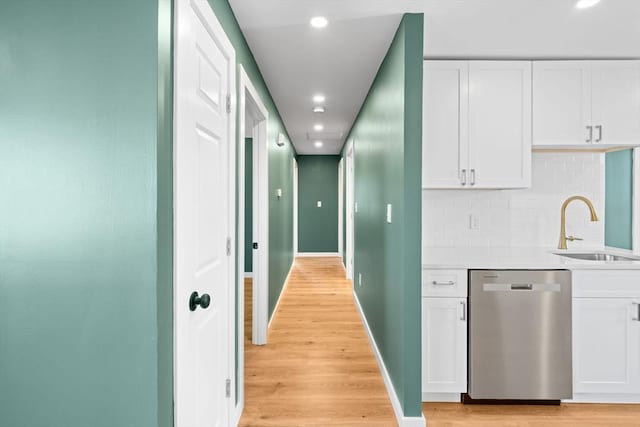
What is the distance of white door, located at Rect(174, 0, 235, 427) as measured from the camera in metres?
1.28

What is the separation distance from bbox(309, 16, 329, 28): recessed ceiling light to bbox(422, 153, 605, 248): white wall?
1.47 m

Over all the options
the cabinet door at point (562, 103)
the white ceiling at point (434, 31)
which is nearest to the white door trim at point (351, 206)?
the white ceiling at point (434, 31)

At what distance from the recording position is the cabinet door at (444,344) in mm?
2398

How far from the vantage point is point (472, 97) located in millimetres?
2654

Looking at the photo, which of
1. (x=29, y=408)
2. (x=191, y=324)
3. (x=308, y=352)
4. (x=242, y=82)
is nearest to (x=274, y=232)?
(x=308, y=352)

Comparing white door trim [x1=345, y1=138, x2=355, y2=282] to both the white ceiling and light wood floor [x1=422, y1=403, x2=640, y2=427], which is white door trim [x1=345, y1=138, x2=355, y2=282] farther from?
light wood floor [x1=422, y1=403, x2=640, y2=427]

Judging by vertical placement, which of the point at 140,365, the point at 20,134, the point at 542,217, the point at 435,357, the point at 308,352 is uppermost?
the point at 20,134

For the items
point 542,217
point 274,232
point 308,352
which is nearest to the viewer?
point 542,217

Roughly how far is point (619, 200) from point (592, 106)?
2.76 ft

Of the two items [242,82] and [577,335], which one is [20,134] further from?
[577,335]

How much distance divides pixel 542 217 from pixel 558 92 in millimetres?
959

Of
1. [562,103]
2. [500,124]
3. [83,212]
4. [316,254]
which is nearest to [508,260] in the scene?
[500,124]

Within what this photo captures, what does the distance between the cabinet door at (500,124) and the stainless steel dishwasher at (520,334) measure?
71 cm

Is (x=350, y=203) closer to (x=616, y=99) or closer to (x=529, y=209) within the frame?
(x=529, y=209)
